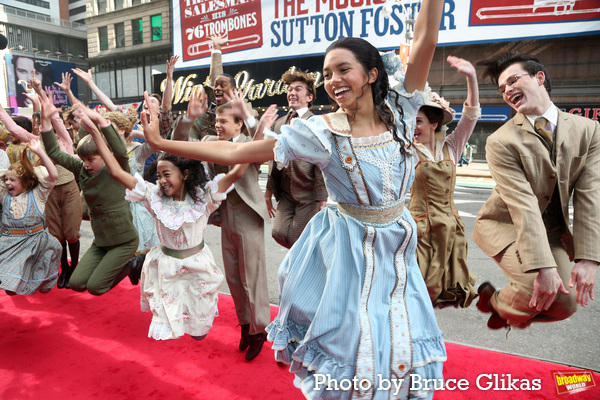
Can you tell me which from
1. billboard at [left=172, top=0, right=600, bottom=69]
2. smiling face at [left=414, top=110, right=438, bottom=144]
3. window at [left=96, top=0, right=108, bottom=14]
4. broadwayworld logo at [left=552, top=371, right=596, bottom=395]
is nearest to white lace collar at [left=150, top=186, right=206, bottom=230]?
smiling face at [left=414, top=110, right=438, bottom=144]

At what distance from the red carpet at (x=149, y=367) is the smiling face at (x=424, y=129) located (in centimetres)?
158

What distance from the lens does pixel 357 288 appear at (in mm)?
1874

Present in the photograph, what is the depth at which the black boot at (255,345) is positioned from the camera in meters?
3.16

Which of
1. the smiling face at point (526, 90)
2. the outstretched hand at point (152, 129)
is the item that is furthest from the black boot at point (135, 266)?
the smiling face at point (526, 90)

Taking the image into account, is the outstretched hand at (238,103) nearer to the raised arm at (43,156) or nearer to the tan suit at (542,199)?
the tan suit at (542,199)

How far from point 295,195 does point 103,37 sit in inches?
1507

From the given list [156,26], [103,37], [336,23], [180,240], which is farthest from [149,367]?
[103,37]

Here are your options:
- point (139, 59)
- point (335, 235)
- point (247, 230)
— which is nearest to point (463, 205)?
point (247, 230)

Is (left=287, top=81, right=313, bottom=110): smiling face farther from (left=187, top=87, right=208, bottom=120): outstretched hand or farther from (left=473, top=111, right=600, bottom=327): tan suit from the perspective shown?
(left=473, top=111, right=600, bottom=327): tan suit

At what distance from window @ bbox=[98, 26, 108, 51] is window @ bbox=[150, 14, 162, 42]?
5.79 meters

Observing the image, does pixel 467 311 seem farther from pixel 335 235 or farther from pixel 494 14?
pixel 494 14

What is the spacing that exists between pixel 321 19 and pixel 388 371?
2066 cm

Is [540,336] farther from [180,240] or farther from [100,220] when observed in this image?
[100,220]

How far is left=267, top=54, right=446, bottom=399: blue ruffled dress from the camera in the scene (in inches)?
70.3
